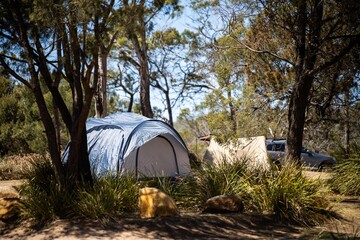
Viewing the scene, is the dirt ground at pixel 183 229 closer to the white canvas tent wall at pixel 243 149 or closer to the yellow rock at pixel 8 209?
the yellow rock at pixel 8 209

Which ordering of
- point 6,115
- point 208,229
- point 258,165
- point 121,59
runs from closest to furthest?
1. point 208,229
2. point 258,165
3. point 6,115
4. point 121,59

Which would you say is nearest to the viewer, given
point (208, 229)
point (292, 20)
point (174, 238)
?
point (174, 238)

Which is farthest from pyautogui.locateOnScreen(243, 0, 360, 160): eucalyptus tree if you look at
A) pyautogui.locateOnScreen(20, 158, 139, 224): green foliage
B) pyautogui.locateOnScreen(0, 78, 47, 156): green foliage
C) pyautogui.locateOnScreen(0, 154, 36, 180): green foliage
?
pyautogui.locateOnScreen(0, 78, 47, 156): green foliage

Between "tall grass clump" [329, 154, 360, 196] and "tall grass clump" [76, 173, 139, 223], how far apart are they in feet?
18.2

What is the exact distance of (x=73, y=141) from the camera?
9.57 m

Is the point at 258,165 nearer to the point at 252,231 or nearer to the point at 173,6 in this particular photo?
the point at 252,231

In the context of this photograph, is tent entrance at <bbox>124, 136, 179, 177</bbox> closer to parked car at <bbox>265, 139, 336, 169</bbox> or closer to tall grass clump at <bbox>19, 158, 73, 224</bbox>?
tall grass clump at <bbox>19, 158, 73, 224</bbox>

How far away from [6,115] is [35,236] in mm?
16194

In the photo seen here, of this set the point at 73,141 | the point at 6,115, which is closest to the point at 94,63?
the point at 73,141

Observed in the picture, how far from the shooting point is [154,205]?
867 cm

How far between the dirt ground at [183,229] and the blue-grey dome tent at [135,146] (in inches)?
175

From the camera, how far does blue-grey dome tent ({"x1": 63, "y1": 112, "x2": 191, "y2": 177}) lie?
1362 cm

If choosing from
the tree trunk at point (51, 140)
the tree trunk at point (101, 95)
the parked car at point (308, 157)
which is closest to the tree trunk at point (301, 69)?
the tree trunk at point (51, 140)

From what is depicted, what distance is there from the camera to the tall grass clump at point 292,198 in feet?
29.4
